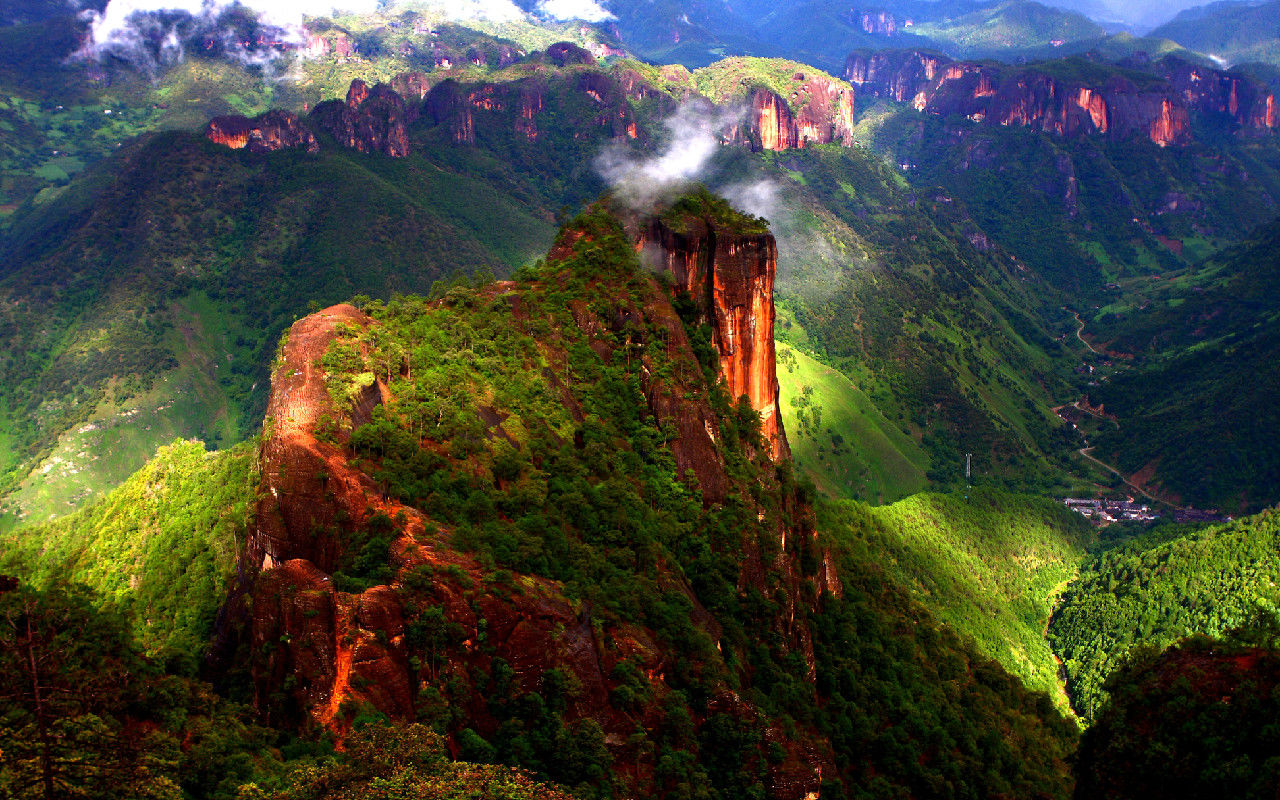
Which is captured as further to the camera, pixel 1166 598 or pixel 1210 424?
pixel 1210 424

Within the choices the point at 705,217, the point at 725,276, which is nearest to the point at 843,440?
the point at 705,217

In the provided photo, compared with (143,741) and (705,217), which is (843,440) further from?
(143,741)

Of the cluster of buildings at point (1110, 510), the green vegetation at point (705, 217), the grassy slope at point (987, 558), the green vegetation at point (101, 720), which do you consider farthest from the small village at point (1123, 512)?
the green vegetation at point (101, 720)

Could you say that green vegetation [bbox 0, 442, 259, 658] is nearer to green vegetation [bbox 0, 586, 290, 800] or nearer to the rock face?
green vegetation [bbox 0, 586, 290, 800]

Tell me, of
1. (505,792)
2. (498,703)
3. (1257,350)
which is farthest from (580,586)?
(1257,350)

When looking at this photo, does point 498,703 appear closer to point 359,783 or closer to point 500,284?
point 359,783

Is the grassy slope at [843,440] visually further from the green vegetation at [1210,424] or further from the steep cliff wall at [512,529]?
the steep cliff wall at [512,529]

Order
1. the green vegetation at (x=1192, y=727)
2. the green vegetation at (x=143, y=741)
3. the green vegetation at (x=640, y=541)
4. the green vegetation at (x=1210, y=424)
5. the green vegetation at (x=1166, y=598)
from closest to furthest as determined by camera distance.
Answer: the green vegetation at (x=143, y=741) → the green vegetation at (x=1192, y=727) → the green vegetation at (x=640, y=541) → the green vegetation at (x=1166, y=598) → the green vegetation at (x=1210, y=424)
